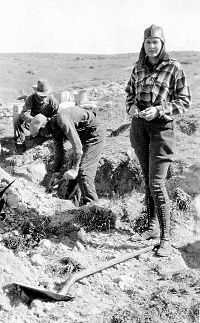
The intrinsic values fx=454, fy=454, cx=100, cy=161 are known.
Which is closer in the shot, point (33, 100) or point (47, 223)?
point (47, 223)

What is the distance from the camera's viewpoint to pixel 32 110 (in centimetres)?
935

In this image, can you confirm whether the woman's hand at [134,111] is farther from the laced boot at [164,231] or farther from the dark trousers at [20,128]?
the dark trousers at [20,128]

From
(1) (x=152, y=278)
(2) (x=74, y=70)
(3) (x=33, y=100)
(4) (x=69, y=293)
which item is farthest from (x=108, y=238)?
(2) (x=74, y=70)

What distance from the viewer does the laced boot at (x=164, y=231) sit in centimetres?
481

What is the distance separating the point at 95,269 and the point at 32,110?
17.8ft

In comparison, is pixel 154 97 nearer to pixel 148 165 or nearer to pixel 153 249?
pixel 148 165

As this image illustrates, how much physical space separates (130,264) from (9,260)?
4.33 ft

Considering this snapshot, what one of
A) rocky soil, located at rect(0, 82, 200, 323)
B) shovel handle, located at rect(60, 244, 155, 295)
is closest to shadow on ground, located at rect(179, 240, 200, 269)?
rocky soil, located at rect(0, 82, 200, 323)

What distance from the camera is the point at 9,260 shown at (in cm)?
430

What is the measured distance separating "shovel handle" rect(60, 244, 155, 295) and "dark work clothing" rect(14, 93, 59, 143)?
3.92 m

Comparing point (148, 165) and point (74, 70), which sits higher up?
point (148, 165)

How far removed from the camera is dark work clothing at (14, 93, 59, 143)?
823 centimetres

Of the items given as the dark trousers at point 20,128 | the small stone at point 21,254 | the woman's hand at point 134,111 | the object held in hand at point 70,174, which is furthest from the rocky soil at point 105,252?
the dark trousers at point 20,128

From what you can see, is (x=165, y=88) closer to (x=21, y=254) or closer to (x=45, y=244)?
(x=45, y=244)
